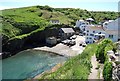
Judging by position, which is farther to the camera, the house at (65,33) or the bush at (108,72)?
the house at (65,33)

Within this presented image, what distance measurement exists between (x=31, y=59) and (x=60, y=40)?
23901 mm

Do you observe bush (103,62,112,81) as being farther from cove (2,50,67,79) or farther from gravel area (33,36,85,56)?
gravel area (33,36,85,56)

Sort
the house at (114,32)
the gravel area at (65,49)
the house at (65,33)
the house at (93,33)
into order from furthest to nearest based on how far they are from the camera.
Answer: the house at (65,33) → the house at (93,33) → the gravel area at (65,49) → the house at (114,32)

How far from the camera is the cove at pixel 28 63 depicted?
54.1m

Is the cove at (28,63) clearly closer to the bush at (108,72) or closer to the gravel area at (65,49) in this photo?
the gravel area at (65,49)

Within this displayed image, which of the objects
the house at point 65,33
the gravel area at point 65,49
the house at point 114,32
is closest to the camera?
the house at point 114,32

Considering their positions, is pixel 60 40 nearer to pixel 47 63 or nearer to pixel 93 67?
pixel 47 63

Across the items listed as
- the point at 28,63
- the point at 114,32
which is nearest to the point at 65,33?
the point at 28,63

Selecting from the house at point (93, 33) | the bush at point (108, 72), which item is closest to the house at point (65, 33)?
the house at point (93, 33)

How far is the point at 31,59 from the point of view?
69125 mm

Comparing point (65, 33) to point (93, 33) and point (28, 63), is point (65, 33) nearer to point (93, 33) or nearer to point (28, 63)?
point (93, 33)

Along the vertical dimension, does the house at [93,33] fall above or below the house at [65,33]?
above

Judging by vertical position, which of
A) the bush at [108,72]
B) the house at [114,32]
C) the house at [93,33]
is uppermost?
the bush at [108,72]

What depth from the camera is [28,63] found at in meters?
64.6
